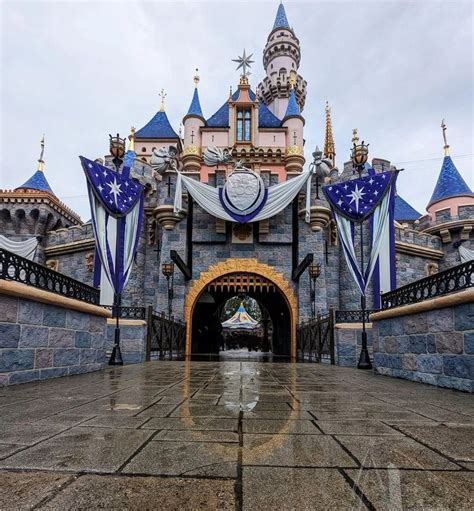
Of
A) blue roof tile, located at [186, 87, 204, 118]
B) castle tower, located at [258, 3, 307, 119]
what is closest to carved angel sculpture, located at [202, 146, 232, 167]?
blue roof tile, located at [186, 87, 204, 118]

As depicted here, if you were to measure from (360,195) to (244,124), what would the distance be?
1553 cm

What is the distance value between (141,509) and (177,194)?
13084 mm

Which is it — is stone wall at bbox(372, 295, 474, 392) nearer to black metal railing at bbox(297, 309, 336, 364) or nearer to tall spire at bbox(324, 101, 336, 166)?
black metal railing at bbox(297, 309, 336, 364)

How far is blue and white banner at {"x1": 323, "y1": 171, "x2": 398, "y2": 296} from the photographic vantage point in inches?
397

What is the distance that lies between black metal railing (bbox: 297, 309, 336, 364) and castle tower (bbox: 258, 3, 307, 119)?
904 inches

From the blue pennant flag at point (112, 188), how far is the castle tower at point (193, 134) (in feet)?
37.4

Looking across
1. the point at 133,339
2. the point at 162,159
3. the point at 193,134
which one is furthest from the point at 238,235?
the point at 193,134

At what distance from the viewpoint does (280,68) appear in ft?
104

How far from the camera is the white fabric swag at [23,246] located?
59.9 feet

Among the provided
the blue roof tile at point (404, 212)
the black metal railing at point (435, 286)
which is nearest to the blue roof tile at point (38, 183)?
the black metal railing at point (435, 286)

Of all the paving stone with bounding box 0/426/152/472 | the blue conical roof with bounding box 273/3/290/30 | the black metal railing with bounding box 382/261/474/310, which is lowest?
the paving stone with bounding box 0/426/152/472

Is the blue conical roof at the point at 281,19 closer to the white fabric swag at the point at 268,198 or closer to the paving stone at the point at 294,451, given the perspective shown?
the white fabric swag at the point at 268,198

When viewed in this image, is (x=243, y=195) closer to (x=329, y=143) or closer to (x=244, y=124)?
(x=244, y=124)

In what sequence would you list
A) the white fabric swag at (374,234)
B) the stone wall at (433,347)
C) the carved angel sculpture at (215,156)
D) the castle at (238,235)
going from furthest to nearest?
the carved angel sculpture at (215,156), the castle at (238,235), the white fabric swag at (374,234), the stone wall at (433,347)
